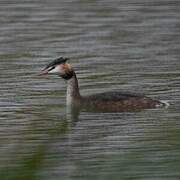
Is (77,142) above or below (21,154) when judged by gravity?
below

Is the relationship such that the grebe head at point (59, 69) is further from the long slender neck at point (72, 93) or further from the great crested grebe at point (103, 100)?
the long slender neck at point (72, 93)

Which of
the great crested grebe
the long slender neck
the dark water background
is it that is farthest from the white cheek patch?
the dark water background

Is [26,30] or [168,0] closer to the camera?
[26,30]

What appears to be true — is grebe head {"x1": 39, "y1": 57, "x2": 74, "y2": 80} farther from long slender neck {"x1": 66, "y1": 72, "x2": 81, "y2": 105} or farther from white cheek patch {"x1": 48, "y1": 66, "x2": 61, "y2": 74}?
long slender neck {"x1": 66, "y1": 72, "x2": 81, "y2": 105}

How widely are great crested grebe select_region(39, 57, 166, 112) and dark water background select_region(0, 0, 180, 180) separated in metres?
0.19

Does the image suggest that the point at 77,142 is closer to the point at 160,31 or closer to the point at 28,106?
the point at 28,106

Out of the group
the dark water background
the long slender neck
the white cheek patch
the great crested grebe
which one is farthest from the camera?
the white cheek patch

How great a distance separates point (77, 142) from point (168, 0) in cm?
1251

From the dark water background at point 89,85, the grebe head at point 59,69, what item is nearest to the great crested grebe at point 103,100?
the grebe head at point 59,69

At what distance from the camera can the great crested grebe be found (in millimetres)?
15359

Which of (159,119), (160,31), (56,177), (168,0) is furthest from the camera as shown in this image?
(168,0)

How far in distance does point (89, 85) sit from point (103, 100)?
68.3 inches

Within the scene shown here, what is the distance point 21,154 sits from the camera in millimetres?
8289

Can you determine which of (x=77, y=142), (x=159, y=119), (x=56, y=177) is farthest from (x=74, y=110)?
(x=56, y=177)
